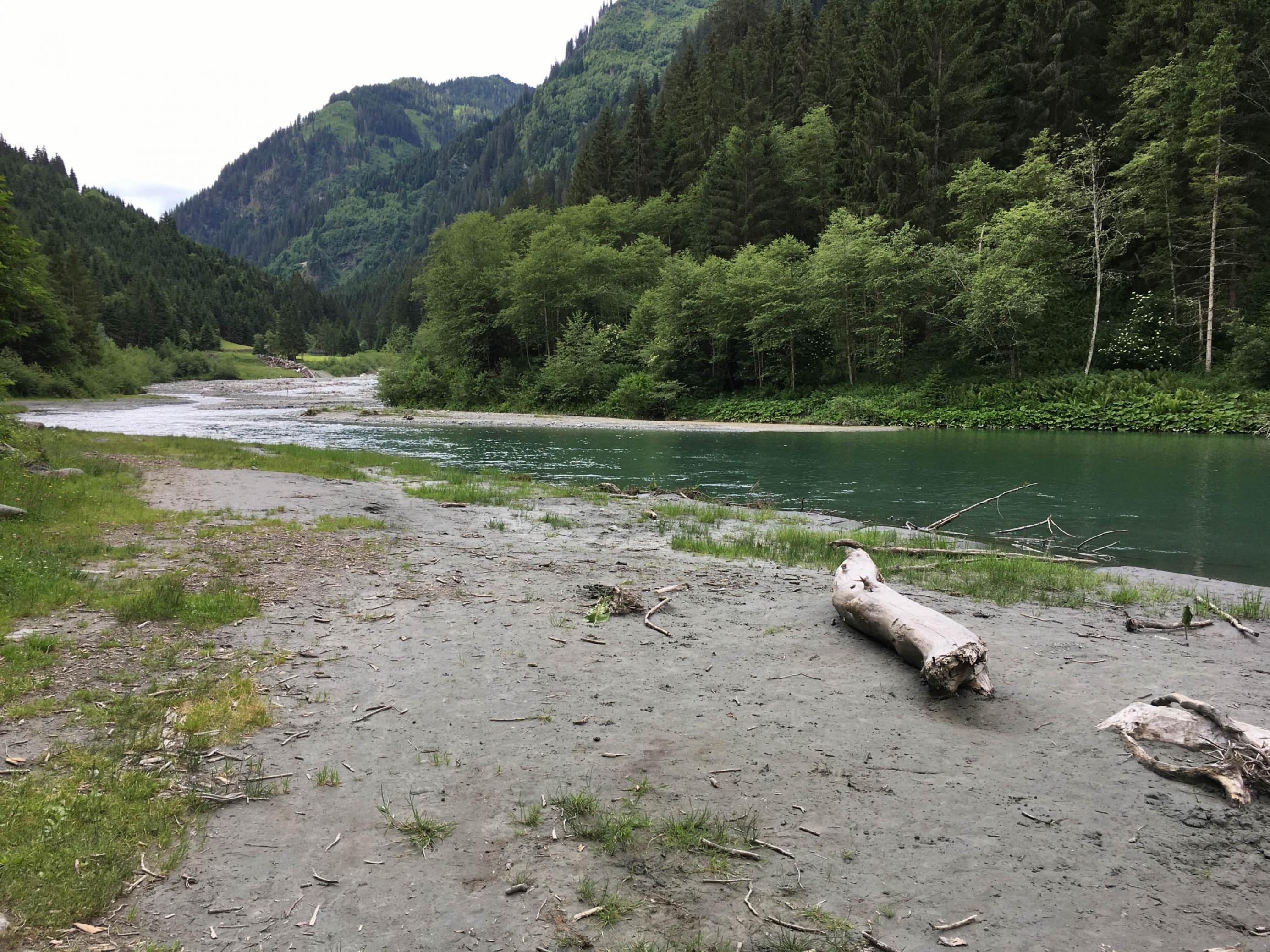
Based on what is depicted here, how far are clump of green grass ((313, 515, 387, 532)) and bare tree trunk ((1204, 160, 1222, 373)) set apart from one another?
45.9m

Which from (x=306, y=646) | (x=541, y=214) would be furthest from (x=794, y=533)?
(x=541, y=214)

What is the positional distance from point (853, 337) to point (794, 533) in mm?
42085

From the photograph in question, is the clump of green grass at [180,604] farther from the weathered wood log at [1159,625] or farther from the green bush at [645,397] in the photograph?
the green bush at [645,397]

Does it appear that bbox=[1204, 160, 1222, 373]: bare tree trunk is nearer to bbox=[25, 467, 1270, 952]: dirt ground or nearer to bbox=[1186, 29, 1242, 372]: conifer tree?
bbox=[1186, 29, 1242, 372]: conifer tree

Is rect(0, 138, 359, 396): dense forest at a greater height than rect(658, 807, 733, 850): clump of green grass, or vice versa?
rect(0, 138, 359, 396): dense forest

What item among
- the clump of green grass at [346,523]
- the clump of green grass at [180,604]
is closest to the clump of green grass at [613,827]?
the clump of green grass at [180,604]

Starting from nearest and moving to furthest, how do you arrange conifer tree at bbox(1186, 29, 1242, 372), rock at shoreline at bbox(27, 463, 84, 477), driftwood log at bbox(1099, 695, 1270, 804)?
driftwood log at bbox(1099, 695, 1270, 804), rock at shoreline at bbox(27, 463, 84, 477), conifer tree at bbox(1186, 29, 1242, 372)

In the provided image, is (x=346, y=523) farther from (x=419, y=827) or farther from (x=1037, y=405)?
(x=1037, y=405)

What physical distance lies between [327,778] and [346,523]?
10.7 metres

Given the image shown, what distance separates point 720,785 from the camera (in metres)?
5.12

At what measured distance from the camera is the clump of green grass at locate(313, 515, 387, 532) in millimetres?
14361

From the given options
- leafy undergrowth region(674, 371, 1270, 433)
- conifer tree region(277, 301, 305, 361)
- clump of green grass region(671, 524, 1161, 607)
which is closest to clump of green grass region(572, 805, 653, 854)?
clump of green grass region(671, 524, 1161, 607)

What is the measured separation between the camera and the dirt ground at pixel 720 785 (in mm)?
3738

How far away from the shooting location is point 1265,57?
38.5 m
